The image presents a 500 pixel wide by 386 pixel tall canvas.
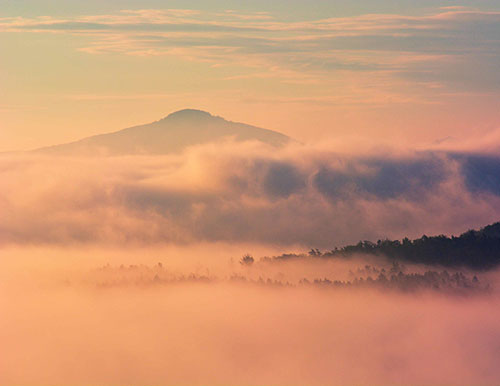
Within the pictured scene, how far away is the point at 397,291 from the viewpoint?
414 ft

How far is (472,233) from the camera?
13475cm

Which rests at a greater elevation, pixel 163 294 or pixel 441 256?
pixel 441 256

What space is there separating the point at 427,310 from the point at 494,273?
44.6 feet

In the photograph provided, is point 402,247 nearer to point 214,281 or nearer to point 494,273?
point 494,273

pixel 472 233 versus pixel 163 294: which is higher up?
pixel 472 233

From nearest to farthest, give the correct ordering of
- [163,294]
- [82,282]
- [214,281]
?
[163,294], [214,281], [82,282]

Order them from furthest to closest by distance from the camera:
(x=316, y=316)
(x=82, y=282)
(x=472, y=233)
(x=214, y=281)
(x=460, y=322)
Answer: (x=82, y=282)
(x=214, y=281)
(x=472, y=233)
(x=316, y=316)
(x=460, y=322)

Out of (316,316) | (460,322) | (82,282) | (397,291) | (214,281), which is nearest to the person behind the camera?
(460,322)

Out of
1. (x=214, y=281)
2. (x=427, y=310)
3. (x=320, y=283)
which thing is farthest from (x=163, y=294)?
(x=427, y=310)

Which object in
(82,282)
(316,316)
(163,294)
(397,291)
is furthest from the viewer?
(82,282)

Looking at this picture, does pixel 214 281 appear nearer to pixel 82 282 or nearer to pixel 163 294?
pixel 163 294

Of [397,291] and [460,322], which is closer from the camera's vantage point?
[460,322]

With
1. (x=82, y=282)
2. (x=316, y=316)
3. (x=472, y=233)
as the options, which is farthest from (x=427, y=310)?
(x=82, y=282)

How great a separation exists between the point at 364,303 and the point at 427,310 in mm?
9415
